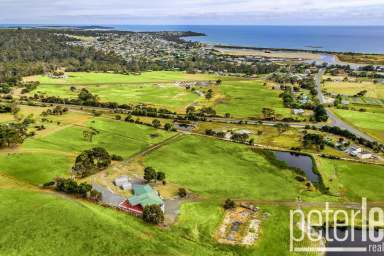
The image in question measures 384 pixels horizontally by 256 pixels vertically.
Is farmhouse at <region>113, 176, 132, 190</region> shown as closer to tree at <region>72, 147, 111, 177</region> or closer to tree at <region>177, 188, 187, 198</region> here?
tree at <region>72, 147, 111, 177</region>

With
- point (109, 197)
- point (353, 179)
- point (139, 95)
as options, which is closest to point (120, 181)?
point (109, 197)

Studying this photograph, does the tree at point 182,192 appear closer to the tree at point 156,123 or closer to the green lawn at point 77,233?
the green lawn at point 77,233

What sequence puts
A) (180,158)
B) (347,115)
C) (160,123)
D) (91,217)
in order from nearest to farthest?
(91,217) < (180,158) < (160,123) < (347,115)

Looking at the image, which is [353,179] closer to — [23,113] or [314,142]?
[314,142]

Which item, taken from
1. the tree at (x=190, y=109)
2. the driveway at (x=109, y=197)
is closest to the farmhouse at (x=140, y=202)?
the driveway at (x=109, y=197)

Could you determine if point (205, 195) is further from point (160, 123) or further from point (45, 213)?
point (160, 123)

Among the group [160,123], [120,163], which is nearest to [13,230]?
[120,163]
